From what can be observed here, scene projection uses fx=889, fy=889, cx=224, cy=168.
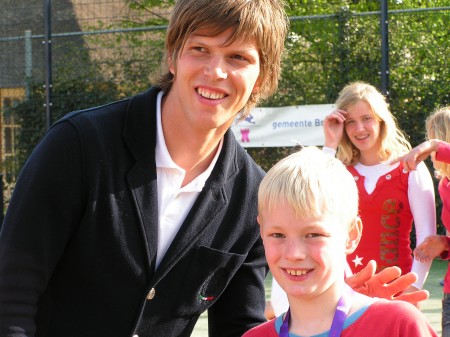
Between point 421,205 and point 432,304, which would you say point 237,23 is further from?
point 432,304

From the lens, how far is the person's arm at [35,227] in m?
2.23

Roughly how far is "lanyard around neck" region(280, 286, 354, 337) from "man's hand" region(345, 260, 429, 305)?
0.11 metres

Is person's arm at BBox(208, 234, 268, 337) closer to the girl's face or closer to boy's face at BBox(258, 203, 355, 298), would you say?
boy's face at BBox(258, 203, 355, 298)

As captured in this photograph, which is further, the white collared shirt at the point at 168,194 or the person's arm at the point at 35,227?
the white collared shirt at the point at 168,194

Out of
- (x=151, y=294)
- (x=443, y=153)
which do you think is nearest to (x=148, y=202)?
(x=151, y=294)

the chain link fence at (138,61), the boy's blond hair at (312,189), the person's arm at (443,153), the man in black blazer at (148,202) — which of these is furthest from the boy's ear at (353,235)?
the chain link fence at (138,61)

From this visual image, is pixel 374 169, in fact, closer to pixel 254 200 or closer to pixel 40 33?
pixel 254 200

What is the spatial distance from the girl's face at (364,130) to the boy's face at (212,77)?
2610 millimetres

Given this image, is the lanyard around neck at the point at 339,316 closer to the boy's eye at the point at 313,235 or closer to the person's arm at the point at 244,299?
the boy's eye at the point at 313,235

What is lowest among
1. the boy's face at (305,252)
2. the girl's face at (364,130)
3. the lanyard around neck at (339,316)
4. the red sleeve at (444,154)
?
the lanyard around neck at (339,316)

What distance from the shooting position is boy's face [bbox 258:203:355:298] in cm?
207

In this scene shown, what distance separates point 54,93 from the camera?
424 inches

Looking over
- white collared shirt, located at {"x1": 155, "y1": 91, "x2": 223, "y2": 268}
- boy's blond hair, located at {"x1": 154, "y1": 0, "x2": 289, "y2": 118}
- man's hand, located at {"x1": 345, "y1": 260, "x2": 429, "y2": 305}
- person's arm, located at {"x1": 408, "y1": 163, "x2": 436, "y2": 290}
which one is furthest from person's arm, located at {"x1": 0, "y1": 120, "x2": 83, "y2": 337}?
person's arm, located at {"x1": 408, "y1": 163, "x2": 436, "y2": 290}

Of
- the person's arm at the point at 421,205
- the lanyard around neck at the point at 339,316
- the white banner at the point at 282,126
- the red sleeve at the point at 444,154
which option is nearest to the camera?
the lanyard around neck at the point at 339,316
